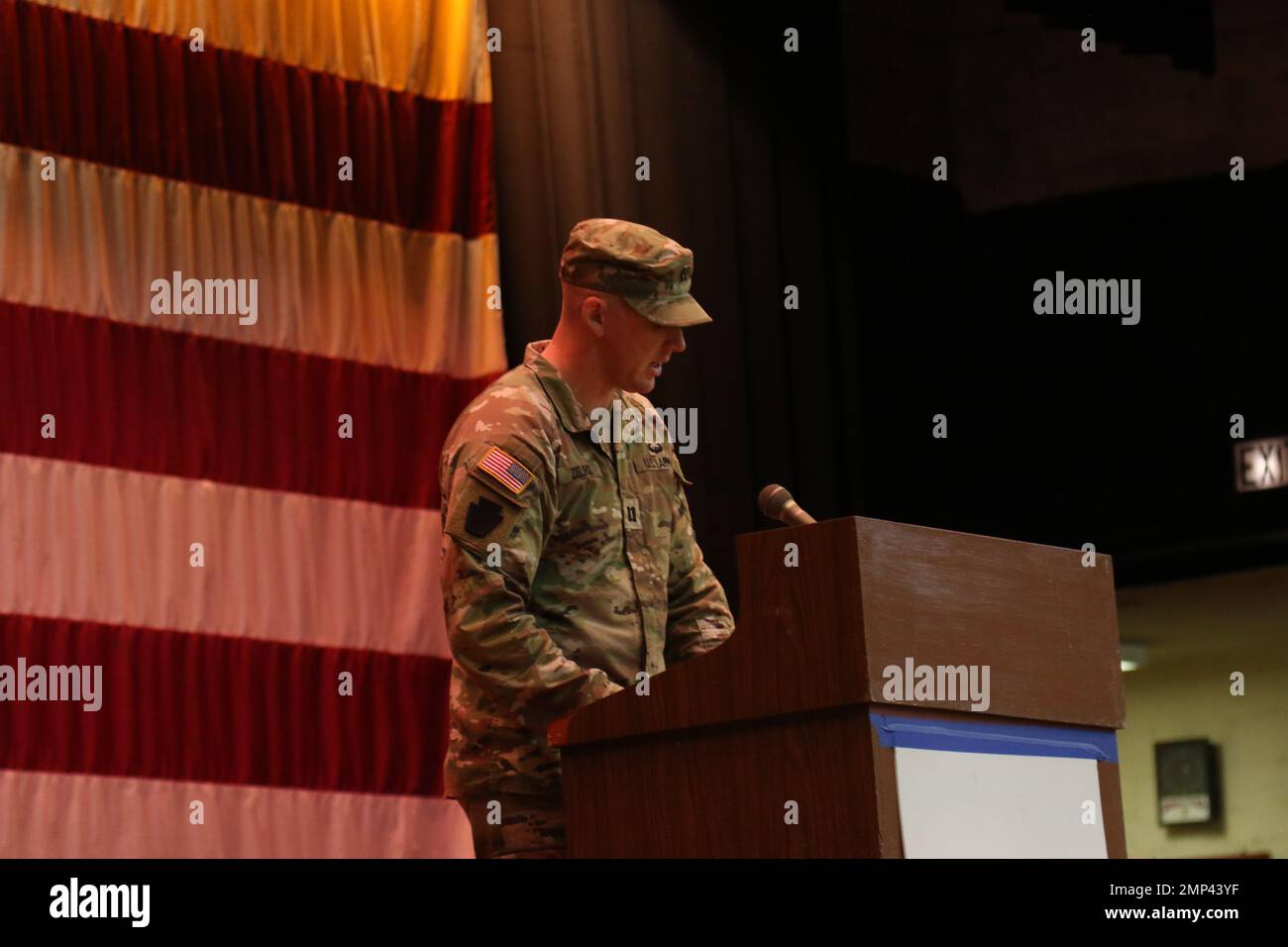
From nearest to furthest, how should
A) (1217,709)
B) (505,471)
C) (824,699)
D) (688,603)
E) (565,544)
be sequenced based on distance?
(824,699), (505,471), (565,544), (688,603), (1217,709)

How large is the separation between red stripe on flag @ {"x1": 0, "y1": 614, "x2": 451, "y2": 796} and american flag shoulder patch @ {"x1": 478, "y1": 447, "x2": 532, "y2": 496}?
1659 millimetres

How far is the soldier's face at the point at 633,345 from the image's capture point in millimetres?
2809

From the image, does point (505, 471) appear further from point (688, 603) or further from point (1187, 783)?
point (1187, 783)

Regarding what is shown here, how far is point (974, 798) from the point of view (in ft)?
7.25

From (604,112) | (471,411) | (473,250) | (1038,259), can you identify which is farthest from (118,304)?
(1038,259)

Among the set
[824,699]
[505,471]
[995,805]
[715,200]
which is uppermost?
[715,200]

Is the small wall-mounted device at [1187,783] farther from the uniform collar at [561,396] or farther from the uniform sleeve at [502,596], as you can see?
the uniform sleeve at [502,596]

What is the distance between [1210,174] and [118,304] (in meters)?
Result: 2.84

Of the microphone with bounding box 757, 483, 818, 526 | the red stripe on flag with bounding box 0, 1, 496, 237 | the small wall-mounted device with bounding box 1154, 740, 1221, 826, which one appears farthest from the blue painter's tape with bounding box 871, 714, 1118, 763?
the small wall-mounted device with bounding box 1154, 740, 1221, 826

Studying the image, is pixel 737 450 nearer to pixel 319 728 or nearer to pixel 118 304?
pixel 319 728

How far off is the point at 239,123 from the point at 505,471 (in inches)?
79.3

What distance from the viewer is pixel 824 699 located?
2166 millimetres

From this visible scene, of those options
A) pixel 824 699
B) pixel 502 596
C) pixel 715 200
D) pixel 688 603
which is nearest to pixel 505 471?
pixel 502 596

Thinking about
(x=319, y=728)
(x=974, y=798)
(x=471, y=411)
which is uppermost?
(x=471, y=411)
